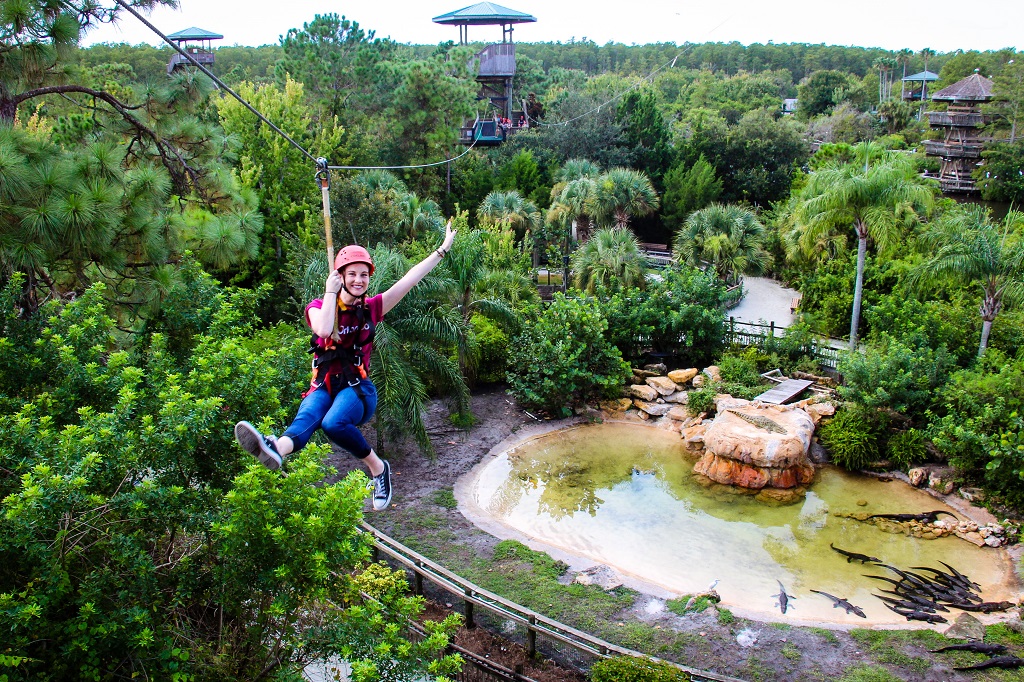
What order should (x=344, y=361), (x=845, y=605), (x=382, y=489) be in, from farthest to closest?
(x=845, y=605) → (x=382, y=489) → (x=344, y=361)

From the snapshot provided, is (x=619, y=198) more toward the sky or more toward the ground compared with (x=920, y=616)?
more toward the sky

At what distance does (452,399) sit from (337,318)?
10.7 meters

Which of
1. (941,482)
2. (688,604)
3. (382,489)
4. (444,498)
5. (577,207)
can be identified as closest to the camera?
(382,489)

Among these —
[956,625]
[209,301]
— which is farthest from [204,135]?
[956,625]

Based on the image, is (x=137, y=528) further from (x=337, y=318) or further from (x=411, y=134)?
(x=411, y=134)

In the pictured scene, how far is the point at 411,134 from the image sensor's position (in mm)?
32531

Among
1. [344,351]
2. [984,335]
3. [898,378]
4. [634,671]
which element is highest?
[344,351]

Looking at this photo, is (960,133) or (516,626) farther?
(960,133)

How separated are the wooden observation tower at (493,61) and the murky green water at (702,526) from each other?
24.6m

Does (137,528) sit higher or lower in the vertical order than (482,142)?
lower

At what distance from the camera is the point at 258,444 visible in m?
5.44

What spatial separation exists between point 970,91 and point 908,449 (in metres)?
31.1

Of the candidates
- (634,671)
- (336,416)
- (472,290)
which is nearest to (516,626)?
(634,671)

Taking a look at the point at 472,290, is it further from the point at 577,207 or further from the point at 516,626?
the point at 577,207
